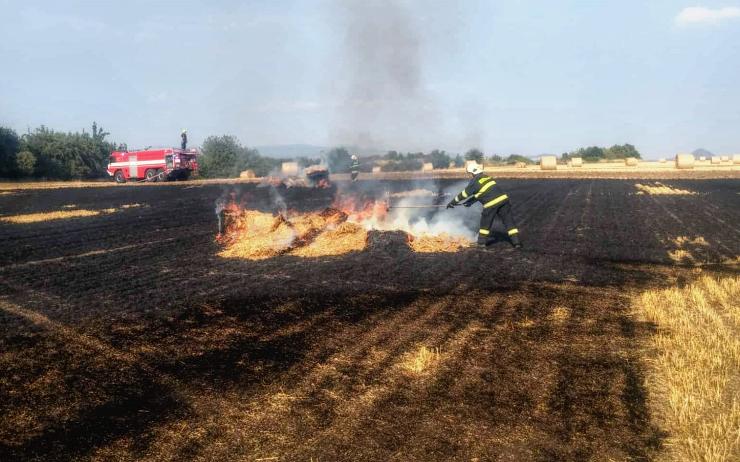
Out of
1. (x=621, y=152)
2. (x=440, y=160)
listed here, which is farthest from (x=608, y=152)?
(x=440, y=160)

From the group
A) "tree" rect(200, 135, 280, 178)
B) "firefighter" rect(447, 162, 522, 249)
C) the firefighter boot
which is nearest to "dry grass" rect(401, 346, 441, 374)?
"firefighter" rect(447, 162, 522, 249)

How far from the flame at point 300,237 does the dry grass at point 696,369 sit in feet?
18.8

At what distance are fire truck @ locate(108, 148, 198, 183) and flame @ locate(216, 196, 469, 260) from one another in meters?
28.4

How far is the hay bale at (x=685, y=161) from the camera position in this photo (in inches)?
1946

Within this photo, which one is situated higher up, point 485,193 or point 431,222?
point 485,193

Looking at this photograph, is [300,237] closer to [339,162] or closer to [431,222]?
[431,222]

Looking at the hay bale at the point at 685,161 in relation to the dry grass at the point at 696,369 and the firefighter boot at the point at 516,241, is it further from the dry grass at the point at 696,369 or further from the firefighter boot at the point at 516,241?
the dry grass at the point at 696,369

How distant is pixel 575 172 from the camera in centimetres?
5019

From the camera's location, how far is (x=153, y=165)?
4191 centimetres

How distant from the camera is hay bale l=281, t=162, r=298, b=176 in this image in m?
38.1

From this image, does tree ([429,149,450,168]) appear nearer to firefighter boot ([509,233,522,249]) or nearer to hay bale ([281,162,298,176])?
hay bale ([281,162,298,176])

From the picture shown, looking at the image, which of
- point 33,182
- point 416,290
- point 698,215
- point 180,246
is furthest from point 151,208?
point 33,182

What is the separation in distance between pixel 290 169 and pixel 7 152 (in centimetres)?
2526

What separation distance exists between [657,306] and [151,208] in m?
20.9
